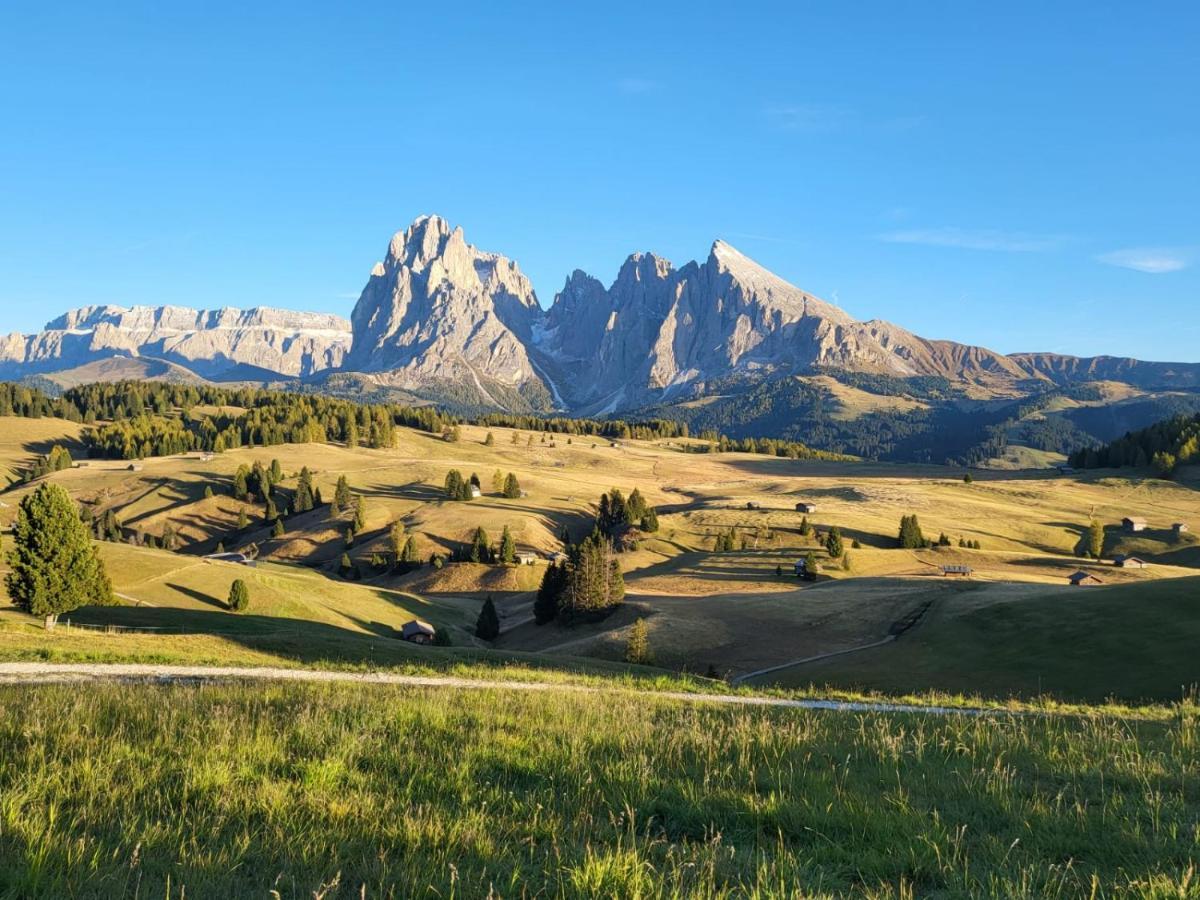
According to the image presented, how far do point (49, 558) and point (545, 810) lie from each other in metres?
62.1

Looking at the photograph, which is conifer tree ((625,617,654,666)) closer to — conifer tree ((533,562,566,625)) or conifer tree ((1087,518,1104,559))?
conifer tree ((533,562,566,625))

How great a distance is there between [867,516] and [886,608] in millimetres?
80526

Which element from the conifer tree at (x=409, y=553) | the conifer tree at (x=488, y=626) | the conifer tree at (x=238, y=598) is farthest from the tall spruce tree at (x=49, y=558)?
the conifer tree at (x=409, y=553)

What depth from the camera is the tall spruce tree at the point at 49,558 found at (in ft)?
172

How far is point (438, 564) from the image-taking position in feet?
422

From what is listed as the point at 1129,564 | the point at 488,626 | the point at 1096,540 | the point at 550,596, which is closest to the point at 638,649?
the point at 550,596

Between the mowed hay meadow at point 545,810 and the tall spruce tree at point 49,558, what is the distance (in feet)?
174

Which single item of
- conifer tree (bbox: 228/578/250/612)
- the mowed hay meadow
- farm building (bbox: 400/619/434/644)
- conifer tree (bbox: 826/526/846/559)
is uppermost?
the mowed hay meadow

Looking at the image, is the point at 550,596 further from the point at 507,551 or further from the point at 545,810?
the point at 545,810

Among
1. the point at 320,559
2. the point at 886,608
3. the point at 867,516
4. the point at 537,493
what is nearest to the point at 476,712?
the point at 886,608

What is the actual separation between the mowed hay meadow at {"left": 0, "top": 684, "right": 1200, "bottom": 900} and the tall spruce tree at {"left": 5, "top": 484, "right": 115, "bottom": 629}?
174ft

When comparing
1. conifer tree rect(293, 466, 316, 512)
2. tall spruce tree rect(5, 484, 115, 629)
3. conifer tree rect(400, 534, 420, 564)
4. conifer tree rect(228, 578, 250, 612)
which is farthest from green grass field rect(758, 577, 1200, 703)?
conifer tree rect(293, 466, 316, 512)

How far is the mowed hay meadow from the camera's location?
16.6ft

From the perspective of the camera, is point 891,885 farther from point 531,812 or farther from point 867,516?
point 867,516
